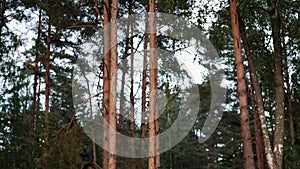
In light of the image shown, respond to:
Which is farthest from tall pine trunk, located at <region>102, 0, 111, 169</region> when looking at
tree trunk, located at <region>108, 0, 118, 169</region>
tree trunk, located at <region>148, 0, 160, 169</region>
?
tree trunk, located at <region>148, 0, 160, 169</region>

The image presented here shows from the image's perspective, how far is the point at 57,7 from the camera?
32.1 feet

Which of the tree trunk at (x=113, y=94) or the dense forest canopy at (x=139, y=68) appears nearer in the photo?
the tree trunk at (x=113, y=94)

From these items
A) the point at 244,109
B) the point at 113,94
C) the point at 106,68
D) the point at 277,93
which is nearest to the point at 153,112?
the point at 113,94

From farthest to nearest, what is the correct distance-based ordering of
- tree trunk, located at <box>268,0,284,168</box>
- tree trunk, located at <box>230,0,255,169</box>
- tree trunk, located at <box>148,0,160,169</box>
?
tree trunk, located at <box>268,0,284,168</box>
tree trunk, located at <box>148,0,160,169</box>
tree trunk, located at <box>230,0,255,169</box>

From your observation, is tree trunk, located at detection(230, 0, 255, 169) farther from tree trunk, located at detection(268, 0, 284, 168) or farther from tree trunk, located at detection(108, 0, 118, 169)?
tree trunk, located at detection(108, 0, 118, 169)

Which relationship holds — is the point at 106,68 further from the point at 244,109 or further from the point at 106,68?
the point at 244,109

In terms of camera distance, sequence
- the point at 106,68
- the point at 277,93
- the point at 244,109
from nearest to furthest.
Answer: the point at 244,109, the point at 106,68, the point at 277,93

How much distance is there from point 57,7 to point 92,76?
502 cm

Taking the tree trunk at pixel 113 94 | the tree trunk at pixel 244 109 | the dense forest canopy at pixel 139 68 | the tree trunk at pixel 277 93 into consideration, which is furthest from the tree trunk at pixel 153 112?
the tree trunk at pixel 277 93

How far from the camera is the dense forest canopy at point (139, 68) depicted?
829 centimetres

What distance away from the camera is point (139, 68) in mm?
14539

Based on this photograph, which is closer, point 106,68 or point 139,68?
point 106,68

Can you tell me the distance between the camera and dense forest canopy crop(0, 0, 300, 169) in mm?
8289

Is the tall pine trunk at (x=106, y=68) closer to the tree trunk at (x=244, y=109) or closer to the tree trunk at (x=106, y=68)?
the tree trunk at (x=106, y=68)
